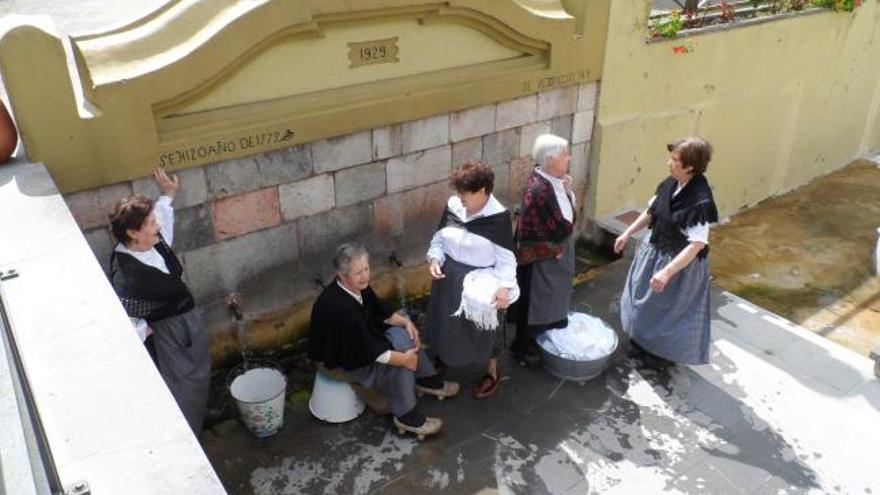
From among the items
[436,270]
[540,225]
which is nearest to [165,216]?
[436,270]

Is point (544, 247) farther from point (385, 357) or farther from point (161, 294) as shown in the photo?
point (161, 294)

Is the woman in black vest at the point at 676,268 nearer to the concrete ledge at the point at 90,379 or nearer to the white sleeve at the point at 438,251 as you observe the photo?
the white sleeve at the point at 438,251

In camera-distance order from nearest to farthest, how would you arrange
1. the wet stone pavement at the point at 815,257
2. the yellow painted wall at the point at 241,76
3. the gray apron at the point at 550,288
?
the yellow painted wall at the point at 241,76 < the gray apron at the point at 550,288 < the wet stone pavement at the point at 815,257

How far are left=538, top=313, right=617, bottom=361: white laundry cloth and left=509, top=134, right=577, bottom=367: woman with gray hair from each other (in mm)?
76

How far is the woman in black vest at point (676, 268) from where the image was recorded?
15.8ft

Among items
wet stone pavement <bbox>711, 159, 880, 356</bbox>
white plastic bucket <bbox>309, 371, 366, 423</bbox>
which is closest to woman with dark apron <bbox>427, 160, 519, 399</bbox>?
white plastic bucket <bbox>309, 371, 366, 423</bbox>

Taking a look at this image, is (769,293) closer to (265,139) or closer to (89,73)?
(265,139)

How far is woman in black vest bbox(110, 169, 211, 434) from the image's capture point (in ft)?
12.7

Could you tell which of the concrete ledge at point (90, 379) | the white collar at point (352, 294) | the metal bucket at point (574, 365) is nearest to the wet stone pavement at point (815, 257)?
the metal bucket at point (574, 365)

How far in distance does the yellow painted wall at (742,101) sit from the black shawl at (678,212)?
94.9 inches

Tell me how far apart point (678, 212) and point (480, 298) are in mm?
1605

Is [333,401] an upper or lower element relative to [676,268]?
lower

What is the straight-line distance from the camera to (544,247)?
507 cm

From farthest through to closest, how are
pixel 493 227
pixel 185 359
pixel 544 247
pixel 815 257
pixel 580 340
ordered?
pixel 815 257, pixel 580 340, pixel 544 247, pixel 493 227, pixel 185 359
